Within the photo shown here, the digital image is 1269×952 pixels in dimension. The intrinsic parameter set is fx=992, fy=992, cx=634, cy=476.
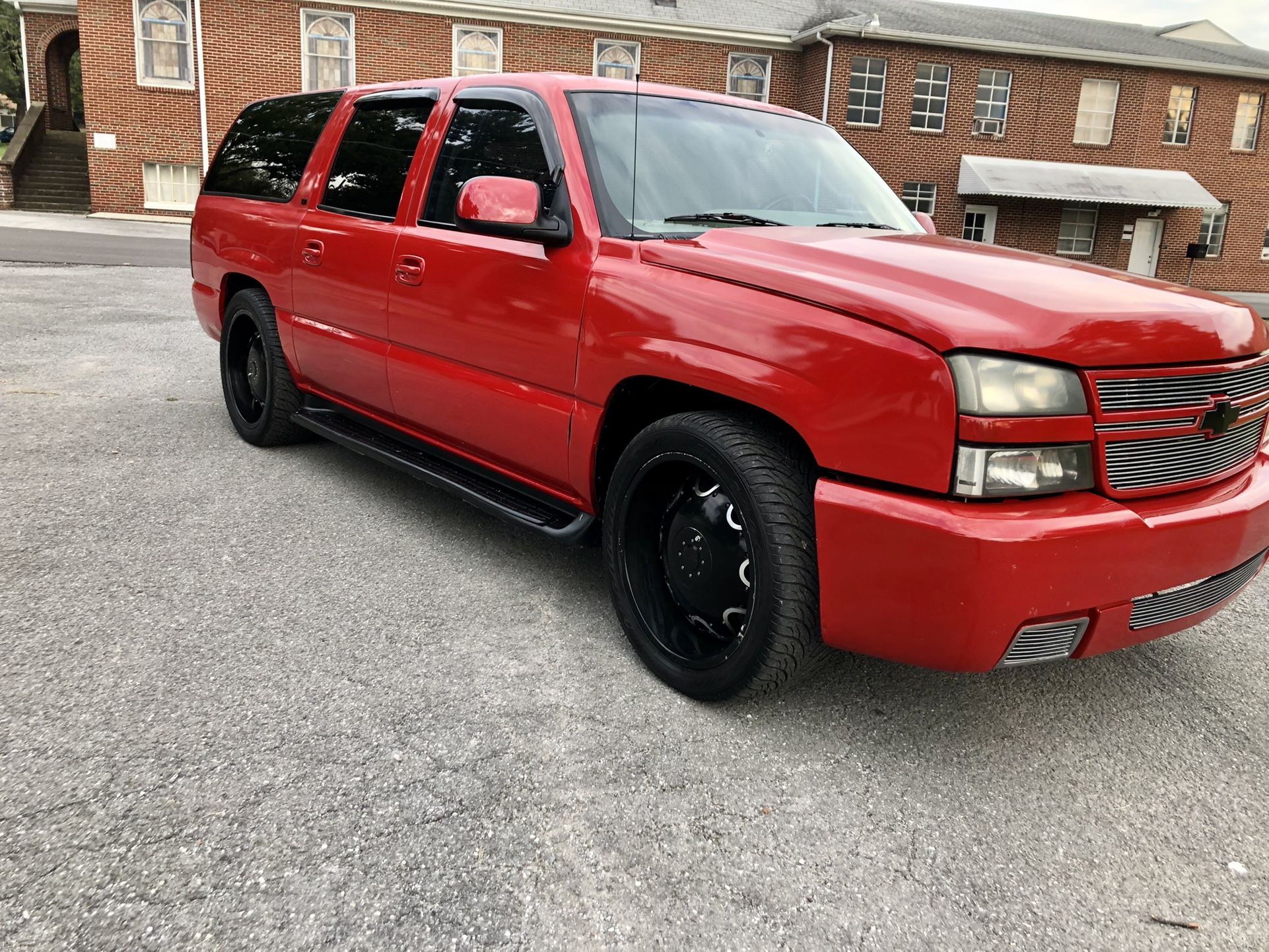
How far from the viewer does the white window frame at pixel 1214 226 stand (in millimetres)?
31938

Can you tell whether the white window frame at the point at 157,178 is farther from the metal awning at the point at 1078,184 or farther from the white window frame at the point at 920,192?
the metal awning at the point at 1078,184

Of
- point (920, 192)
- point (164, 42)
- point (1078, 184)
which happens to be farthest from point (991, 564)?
point (1078, 184)

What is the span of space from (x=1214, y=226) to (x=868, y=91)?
1282cm

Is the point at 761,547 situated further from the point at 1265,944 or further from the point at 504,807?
the point at 1265,944

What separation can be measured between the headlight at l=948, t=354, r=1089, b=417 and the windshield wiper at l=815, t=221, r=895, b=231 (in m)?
1.30

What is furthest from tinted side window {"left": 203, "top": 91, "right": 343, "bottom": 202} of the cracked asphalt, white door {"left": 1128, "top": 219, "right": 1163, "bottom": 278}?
white door {"left": 1128, "top": 219, "right": 1163, "bottom": 278}

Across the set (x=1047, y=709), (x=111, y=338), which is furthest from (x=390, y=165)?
(x=111, y=338)

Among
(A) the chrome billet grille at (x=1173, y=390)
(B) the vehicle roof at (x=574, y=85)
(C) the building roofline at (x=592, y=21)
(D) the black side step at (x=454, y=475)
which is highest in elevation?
(C) the building roofline at (x=592, y=21)

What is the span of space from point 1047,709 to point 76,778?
268cm

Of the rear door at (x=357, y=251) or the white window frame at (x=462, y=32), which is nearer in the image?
the rear door at (x=357, y=251)

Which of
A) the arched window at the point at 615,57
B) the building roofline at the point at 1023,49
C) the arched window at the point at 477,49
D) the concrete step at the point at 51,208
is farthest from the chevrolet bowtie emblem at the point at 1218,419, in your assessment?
the concrete step at the point at 51,208

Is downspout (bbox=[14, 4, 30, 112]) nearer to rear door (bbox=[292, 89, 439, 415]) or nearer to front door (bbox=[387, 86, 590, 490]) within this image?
rear door (bbox=[292, 89, 439, 415])

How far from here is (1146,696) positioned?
10.3ft

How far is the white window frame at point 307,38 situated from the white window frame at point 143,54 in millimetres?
2738
